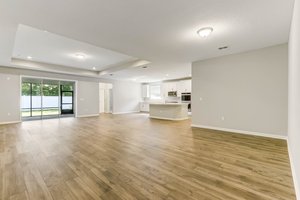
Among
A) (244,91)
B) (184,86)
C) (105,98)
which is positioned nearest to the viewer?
(244,91)

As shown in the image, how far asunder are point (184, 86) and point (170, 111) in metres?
2.96

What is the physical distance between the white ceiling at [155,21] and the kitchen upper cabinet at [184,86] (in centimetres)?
544

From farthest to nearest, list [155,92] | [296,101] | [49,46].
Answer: [155,92] < [49,46] < [296,101]

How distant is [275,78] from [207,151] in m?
2.97

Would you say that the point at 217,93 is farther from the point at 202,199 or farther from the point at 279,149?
the point at 202,199

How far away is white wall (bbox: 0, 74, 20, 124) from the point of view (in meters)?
6.53

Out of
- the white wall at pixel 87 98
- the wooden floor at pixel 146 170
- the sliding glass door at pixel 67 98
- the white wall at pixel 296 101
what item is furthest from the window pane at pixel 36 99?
the white wall at pixel 296 101

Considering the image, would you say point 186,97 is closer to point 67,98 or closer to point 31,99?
point 67,98

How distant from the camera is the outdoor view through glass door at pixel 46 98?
766 cm

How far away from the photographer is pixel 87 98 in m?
9.47

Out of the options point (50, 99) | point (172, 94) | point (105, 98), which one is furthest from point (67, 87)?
point (172, 94)

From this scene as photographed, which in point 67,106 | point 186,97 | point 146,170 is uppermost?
point 186,97

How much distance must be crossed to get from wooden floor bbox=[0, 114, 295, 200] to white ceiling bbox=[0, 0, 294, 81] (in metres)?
2.64

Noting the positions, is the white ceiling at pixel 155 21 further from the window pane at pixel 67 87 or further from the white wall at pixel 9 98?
the window pane at pixel 67 87
